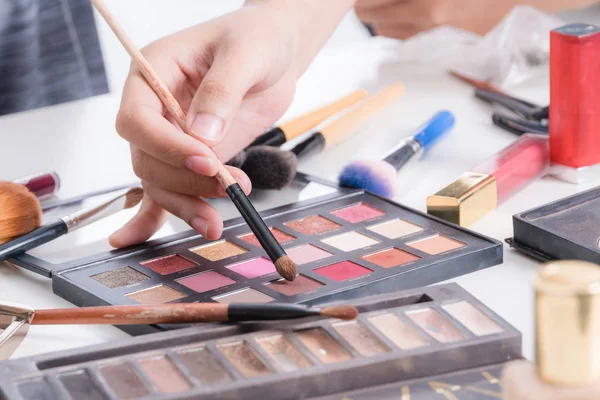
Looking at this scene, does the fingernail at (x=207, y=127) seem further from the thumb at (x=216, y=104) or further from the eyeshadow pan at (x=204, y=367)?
the eyeshadow pan at (x=204, y=367)

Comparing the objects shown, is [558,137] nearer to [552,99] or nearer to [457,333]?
[552,99]

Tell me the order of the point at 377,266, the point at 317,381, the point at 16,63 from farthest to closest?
the point at 16,63, the point at 377,266, the point at 317,381

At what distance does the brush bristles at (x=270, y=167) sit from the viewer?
0.90m

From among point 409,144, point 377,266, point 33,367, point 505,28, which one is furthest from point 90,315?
point 505,28

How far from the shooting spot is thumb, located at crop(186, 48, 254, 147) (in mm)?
789

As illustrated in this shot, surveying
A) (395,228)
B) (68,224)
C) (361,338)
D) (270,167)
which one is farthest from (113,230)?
(361,338)

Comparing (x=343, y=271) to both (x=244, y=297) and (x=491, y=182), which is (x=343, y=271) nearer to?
(x=244, y=297)

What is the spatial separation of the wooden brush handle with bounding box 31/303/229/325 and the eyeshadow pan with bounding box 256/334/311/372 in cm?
4

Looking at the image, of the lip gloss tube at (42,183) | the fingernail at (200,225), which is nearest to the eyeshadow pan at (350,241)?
the fingernail at (200,225)

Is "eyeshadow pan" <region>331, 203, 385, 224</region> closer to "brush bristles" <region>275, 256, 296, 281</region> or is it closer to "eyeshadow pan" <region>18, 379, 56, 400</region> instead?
"brush bristles" <region>275, 256, 296, 281</region>

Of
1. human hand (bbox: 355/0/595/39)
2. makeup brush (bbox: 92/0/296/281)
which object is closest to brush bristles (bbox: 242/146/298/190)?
makeup brush (bbox: 92/0/296/281)

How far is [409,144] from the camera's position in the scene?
0.99 m

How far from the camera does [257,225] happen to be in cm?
75

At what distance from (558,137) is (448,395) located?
44 cm
